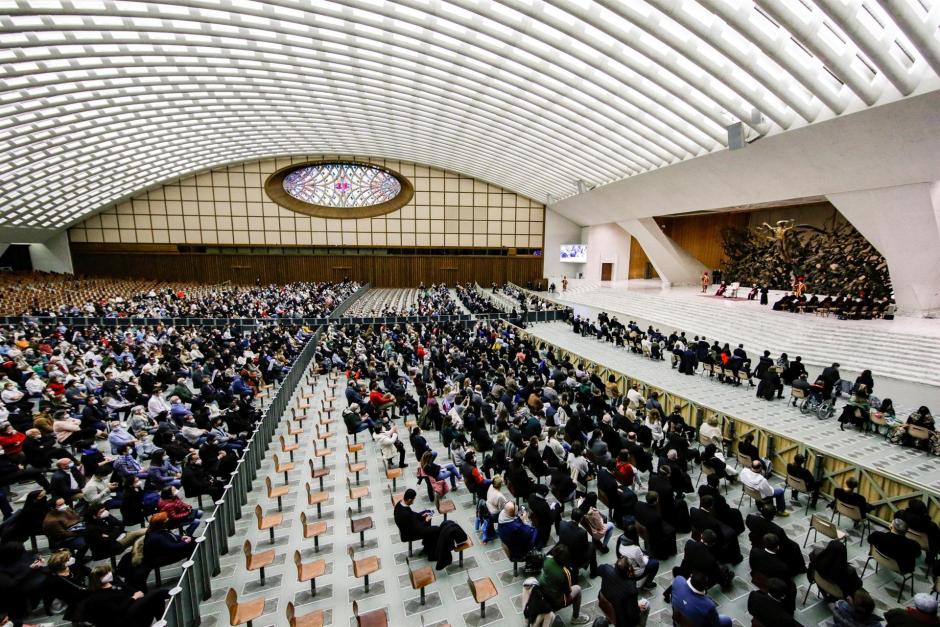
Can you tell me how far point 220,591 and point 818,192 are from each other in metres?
21.9

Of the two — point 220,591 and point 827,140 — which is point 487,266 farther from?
point 220,591

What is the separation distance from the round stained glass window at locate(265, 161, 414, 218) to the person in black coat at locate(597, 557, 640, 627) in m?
37.7

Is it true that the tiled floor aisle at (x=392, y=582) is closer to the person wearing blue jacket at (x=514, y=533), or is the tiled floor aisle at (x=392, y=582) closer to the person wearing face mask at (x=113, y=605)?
the person wearing blue jacket at (x=514, y=533)

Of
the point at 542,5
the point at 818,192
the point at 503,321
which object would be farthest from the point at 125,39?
the point at 818,192

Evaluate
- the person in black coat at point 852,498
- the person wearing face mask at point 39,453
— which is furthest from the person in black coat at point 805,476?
the person wearing face mask at point 39,453

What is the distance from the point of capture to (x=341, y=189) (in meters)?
39.1

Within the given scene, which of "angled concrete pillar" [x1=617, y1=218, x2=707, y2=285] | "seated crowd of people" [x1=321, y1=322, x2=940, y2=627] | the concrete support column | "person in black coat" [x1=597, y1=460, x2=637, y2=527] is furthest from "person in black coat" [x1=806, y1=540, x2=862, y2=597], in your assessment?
the concrete support column

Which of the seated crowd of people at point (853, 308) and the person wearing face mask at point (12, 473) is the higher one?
the seated crowd of people at point (853, 308)

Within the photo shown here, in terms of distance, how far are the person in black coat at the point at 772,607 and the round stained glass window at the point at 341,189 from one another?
125 feet

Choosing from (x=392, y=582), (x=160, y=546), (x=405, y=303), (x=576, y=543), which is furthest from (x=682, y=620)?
(x=405, y=303)

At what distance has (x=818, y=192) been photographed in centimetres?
1669

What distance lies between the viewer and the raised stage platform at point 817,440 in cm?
617

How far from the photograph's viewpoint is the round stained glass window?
126ft

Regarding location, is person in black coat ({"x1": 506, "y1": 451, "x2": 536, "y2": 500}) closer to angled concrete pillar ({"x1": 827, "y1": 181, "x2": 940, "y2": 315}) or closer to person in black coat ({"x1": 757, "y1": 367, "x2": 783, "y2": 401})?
person in black coat ({"x1": 757, "y1": 367, "x2": 783, "y2": 401})
